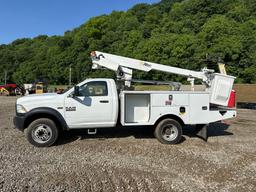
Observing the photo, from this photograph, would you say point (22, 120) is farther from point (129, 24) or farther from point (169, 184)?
point (129, 24)

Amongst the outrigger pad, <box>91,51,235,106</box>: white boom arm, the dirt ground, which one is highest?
<box>91,51,235,106</box>: white boom arm

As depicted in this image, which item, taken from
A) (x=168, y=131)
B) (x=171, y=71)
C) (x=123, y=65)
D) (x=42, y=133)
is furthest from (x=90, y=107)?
(x=171, y=71)

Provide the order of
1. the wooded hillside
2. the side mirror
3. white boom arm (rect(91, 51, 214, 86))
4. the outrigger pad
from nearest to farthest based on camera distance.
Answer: the side mirror, the outrigger pad, white boom arm (rect(91, 51, 214, 86)), the wooded hillside

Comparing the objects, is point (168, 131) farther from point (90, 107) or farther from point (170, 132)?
point (90, 107)

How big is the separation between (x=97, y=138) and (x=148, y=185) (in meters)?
3.82

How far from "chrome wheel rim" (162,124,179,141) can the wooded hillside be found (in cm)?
2831

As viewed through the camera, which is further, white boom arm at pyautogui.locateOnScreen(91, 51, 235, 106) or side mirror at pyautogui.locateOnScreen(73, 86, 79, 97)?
white boom arm at pyautogui.locateOnScreen(91, 51, 235, 106)

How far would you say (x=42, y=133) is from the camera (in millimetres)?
7363

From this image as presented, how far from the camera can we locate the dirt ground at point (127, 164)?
488 centimetres

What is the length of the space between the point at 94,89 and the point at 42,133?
199 cm

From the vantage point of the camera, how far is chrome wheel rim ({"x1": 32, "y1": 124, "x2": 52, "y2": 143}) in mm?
7332

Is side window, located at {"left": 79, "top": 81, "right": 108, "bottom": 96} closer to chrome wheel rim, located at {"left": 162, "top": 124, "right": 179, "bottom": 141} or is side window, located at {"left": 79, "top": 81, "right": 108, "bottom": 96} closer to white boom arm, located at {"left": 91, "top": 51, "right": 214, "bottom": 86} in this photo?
white boom arm, located at {"left": 91, "top": 51, "right": 214, "bottom": 86}

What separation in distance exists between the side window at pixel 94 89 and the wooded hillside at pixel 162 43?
28079mm

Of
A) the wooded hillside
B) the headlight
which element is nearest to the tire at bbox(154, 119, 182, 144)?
the headlight
